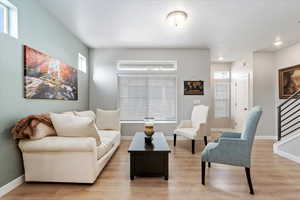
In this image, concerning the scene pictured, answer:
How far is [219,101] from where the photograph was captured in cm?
632

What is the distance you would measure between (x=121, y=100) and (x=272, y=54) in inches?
183

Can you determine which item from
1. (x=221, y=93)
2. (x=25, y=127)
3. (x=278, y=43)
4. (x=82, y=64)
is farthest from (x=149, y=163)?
(x=221, y=93)

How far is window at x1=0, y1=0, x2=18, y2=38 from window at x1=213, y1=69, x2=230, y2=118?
5.91 m

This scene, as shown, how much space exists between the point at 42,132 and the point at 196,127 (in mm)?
3150

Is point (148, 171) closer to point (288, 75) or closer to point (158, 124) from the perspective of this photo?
point (158, 124)

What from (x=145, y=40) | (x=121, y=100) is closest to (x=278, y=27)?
(x=145, y=40)

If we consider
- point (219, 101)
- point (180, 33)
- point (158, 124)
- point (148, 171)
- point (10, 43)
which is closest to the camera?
point (10, 43)

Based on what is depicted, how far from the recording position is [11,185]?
A: 6.73 ft

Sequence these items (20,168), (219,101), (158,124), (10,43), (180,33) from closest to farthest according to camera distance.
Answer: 1. (10,43)
2. (20,168)
3. (180,33)
4. (158,124)
5. (219,101)

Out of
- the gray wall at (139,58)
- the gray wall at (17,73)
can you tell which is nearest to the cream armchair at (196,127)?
the gray wall at (139,58)

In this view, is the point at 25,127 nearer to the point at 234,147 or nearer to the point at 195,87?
the point at 234,147

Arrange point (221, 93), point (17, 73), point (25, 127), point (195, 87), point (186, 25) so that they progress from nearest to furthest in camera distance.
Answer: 1. point (25, 127)
2. point (17, 73)
3. point (186, 25)
4. point (195, 87)
5. point (221, 93)

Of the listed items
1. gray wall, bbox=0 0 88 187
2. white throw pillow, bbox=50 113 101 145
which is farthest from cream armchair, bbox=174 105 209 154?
gray wall, bbox=0 0 88 187

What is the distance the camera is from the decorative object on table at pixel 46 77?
2.33 m
